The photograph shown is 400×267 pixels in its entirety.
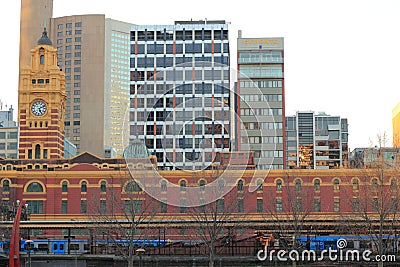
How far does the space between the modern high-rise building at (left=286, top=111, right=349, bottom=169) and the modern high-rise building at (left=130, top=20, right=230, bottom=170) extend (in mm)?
46383

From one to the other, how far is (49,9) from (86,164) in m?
97.6

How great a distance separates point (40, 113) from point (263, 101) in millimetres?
41039

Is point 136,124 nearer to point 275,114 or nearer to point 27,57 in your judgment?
point 275,114

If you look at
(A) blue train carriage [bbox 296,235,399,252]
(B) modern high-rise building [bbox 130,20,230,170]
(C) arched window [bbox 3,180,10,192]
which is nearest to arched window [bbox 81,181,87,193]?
(C) arched window [bbox 3,180,10,192]

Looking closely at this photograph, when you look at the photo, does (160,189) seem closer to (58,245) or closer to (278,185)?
(278,185)

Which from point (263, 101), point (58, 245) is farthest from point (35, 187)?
point (263, 101)

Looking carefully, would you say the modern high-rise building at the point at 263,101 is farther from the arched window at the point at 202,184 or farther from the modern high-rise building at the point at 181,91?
the arched window at the point at 202,184

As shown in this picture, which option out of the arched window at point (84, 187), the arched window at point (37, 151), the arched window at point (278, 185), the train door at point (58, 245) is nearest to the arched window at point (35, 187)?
the arched window at point (84, 187)

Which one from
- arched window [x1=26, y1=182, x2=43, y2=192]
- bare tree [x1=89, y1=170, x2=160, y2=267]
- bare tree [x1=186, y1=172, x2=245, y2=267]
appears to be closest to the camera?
bare tree [x1=89, y1=170, x2=160, y2=267]

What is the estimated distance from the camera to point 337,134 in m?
172

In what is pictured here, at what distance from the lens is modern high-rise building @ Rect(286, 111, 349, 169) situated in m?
168

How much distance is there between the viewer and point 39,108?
10812cm

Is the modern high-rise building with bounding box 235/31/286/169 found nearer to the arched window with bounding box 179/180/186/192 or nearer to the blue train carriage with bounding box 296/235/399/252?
the arched window with bounding box 179/180/186/192

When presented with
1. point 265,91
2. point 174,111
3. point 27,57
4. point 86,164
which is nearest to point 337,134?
point 265,91
